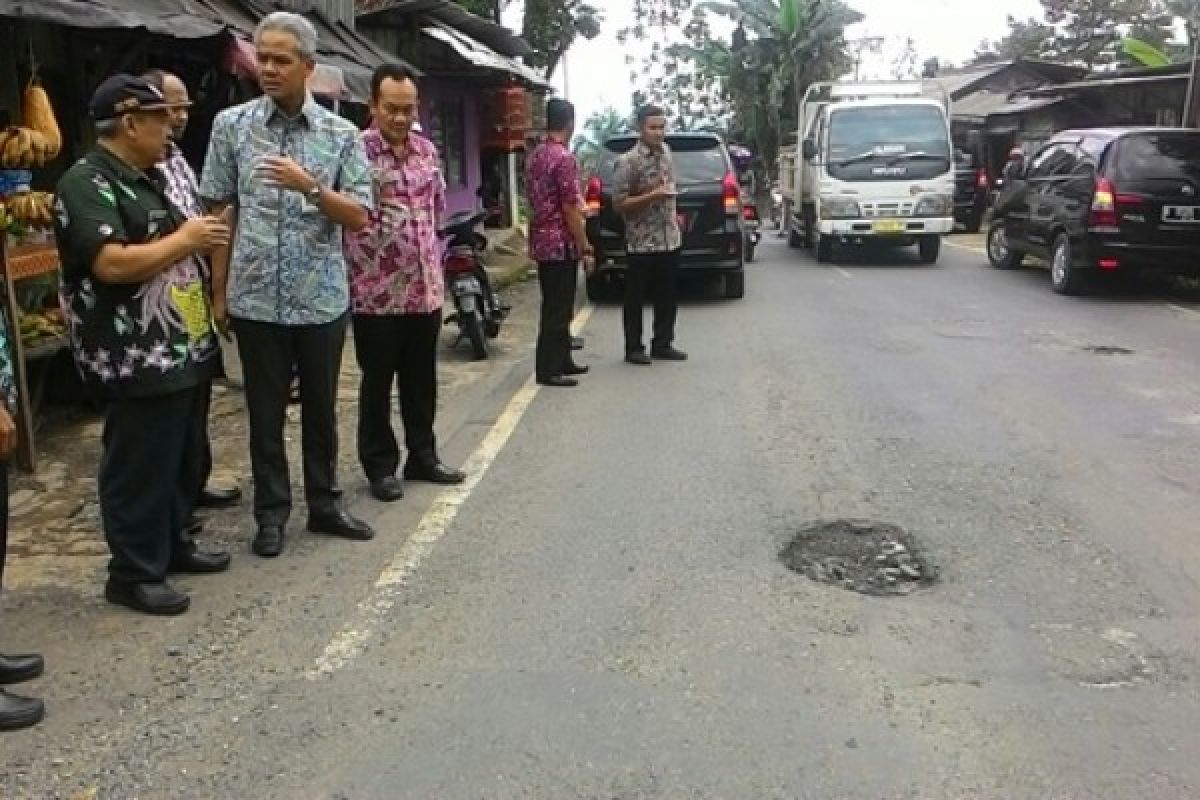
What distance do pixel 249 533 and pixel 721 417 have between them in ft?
9.88

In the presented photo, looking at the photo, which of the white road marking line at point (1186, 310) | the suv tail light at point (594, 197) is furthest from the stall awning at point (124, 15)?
the white road marking line at point (1186, 310)

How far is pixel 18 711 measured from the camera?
3.22 m

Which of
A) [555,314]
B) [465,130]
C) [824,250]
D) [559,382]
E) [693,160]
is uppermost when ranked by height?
[465,130]

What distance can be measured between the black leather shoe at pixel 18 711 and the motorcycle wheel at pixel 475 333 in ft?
19.2

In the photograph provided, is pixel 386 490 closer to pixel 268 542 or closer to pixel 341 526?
pixel 341 526

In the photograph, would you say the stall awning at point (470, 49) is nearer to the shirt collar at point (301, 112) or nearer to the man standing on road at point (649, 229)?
the man standing on road at point (649, 229)

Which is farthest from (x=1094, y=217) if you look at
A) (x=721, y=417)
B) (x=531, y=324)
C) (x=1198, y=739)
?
(x=1198, y=739)

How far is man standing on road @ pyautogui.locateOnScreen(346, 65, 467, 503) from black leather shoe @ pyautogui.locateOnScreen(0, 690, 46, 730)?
85.5 inches

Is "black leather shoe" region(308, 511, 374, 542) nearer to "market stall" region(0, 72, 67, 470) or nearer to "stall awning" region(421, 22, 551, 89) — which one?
"market stall" region(0, 72, 67, 470)

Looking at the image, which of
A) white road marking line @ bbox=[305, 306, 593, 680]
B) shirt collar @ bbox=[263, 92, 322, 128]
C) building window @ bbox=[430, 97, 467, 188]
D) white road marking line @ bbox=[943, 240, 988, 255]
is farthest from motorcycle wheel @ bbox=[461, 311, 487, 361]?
white road marking line @ bbox=[943, 240, 988, 255]

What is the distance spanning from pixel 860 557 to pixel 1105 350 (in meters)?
5.38

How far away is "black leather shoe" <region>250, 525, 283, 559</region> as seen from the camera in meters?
4.57

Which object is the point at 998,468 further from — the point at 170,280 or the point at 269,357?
the point at 170,280

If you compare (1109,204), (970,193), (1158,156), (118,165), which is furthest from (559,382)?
(970,193)
